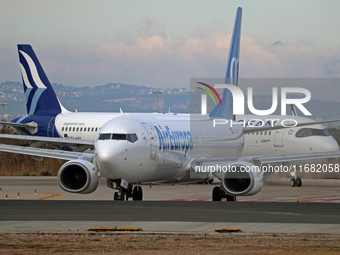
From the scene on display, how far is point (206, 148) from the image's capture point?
32688 millimetres

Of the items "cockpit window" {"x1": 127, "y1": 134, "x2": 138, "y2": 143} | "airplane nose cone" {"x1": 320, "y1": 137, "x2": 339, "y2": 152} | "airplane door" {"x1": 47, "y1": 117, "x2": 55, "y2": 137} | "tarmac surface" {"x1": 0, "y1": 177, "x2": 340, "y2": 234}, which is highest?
"airplane door" {"x1": 47, "y1": 117, "x2": 55, "y2": 137}

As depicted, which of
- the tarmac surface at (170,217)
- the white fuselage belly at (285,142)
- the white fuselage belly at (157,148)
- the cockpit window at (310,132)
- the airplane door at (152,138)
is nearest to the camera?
the tarmac surface at (170,217)

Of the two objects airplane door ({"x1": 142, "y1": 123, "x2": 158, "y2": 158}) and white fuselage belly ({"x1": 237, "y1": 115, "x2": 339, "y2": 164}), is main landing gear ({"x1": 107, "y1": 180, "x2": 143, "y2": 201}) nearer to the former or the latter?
airplane door ({"x1": 142, "y1": 123, "x2": 158, "y2": 158})

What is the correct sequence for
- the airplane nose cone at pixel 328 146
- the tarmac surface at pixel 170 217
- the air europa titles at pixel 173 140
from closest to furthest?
the tarmac surface at pixel 170 217 → the air europa titles at pixel 173 140 → the airplane nose cone at pixel 328 146

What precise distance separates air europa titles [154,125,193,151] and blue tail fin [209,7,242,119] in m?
5.71

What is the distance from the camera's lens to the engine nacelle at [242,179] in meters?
26.6

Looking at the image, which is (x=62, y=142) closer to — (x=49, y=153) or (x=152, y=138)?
(x=49, y=153)

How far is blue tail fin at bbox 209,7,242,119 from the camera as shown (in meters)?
37.2

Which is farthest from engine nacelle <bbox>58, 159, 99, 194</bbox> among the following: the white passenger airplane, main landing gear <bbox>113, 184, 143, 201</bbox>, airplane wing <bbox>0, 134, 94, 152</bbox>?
airplane wing <bbox>0, 134, 94, 152</bbox>

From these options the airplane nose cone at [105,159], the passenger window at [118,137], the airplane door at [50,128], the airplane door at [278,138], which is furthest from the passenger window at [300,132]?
the airplane nose cone at [105,159]

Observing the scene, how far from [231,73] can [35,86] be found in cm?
1836

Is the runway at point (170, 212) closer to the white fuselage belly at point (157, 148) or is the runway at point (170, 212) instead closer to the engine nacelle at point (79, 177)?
the white fuselage belly at point (157, 148)

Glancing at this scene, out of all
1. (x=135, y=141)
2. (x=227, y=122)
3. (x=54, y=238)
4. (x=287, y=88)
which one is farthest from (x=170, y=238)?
(x=287, y=88)

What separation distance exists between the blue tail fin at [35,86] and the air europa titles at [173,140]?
877 inches
